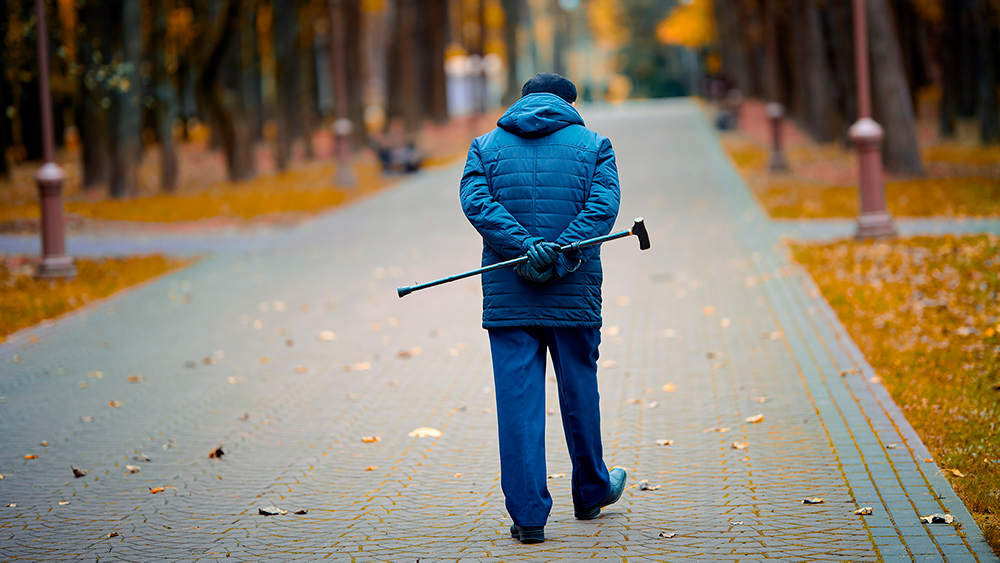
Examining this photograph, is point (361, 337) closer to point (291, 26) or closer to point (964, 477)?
point (964, 477)

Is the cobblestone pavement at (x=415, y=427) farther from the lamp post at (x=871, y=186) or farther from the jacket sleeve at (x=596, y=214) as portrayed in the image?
the lamp post at (x=871, y=186)

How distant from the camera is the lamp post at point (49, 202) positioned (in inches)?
499

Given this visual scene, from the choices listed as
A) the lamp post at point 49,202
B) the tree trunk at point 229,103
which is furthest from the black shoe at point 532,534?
the tree trunk at point 229,103

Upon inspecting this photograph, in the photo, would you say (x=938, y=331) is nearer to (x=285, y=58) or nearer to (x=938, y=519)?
(x=938, y=519)

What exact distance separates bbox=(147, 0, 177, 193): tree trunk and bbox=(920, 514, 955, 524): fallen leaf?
21.8 m

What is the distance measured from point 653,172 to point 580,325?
65.3 feet

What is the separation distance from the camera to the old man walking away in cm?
446

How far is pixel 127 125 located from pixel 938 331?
18.7 metres

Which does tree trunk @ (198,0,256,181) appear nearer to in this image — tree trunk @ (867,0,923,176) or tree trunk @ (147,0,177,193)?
tree trunk @ (147,0,177,193)

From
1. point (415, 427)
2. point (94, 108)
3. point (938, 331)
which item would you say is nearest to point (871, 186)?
point (938, 331)

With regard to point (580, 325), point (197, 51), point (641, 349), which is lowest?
point (641, 349)

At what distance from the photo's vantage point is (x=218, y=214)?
1973 cm

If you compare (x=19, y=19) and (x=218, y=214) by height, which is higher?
(x=19, y=19)

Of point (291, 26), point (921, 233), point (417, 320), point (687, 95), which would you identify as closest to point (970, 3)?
point (921, 233)
